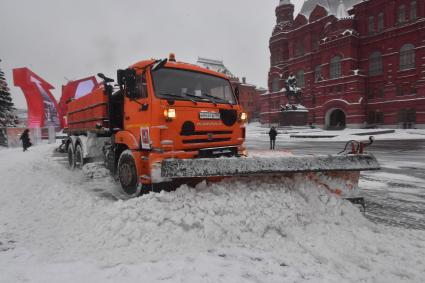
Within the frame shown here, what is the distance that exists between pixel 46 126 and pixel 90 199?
1176 inches

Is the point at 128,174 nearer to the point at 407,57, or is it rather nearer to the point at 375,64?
the point at 407,57

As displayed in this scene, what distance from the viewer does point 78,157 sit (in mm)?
8812

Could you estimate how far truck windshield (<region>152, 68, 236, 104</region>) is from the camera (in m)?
4.99

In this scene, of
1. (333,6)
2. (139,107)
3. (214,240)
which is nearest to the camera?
(214,240)

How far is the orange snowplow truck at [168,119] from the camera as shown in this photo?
470cm

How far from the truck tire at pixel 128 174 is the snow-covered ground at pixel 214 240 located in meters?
0.72

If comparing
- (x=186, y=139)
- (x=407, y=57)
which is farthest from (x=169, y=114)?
(x=407, y=57)

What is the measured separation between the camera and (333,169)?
4258 mm

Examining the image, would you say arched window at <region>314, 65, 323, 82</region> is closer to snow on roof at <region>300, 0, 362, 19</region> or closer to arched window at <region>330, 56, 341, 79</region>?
arched window at <region>330, 56, 341, 79</region>

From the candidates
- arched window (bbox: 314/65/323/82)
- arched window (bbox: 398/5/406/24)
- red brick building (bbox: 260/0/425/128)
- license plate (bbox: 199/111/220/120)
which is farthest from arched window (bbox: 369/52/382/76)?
license plate (bbox: 199/111/220/120)

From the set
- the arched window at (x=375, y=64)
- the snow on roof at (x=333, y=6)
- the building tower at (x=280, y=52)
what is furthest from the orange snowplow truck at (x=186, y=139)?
the building tower at (x=280, y=52)

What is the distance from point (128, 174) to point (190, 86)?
2189mm

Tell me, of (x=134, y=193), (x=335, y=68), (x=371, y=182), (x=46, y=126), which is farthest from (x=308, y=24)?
(x=134, y=193)

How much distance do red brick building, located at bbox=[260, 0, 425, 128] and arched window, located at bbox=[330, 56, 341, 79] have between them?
5.9 inches
